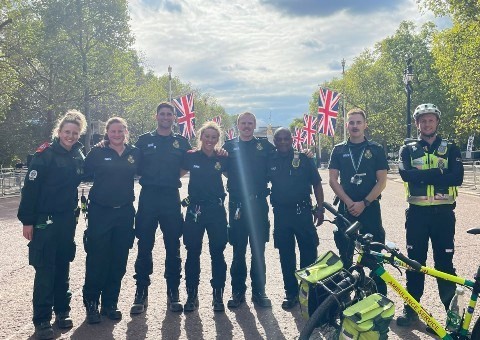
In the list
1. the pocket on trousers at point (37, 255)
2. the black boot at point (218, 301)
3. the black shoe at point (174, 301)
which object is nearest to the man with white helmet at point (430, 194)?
the black boot at point (218, 301)

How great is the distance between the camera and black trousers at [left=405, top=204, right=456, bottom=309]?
4.73m

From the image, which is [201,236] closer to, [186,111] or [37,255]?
[37,255]

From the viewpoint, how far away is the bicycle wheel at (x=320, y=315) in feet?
10.4

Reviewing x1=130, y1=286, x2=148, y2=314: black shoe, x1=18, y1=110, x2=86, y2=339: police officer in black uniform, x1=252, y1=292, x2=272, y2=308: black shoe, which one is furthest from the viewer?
x1=252, y1=292, x2=272, y2=308: black shoe

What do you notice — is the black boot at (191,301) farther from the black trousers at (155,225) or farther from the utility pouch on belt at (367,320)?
the utility pouch on belt at (367,320)

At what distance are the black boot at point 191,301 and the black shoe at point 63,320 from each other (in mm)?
1328

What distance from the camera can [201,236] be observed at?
5.43m

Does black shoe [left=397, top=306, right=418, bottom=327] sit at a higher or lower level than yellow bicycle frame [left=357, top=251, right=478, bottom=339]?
lower

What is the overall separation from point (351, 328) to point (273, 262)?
457cm

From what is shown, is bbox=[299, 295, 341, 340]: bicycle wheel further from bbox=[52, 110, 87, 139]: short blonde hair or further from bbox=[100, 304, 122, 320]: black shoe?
bbox=[52, 110, 87, 139]: short blonde hair

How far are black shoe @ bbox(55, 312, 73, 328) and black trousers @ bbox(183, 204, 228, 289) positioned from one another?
143cm

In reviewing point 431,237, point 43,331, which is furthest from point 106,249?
point 431,237

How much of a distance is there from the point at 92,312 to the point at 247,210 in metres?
2.21

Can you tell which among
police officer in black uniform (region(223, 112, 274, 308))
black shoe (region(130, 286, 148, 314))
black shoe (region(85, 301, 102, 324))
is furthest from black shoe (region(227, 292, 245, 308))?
black shoe (region(85, 301, 102, 324))
